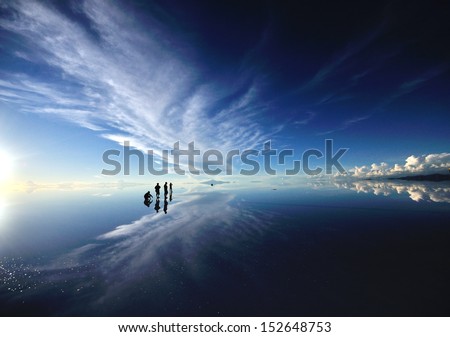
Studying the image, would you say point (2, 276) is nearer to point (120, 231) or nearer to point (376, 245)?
point (120, 231)

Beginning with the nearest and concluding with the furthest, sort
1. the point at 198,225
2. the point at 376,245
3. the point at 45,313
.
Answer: the point at 45,313
the point at 376,245
the point at 198,225

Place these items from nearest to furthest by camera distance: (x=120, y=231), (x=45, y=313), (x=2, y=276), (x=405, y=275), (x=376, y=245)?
(x=45, y=313) < (x=405, y=275) < (x=2, y=276) < (x=376, y=245) < (x=120, y=231)

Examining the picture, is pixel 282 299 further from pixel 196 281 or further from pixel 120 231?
pixel 120 231

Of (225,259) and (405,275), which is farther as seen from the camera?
(225,259)

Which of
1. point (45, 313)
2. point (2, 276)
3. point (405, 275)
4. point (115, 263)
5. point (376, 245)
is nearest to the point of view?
point (45, 313)

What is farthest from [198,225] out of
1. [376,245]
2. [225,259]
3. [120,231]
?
[376,245]
